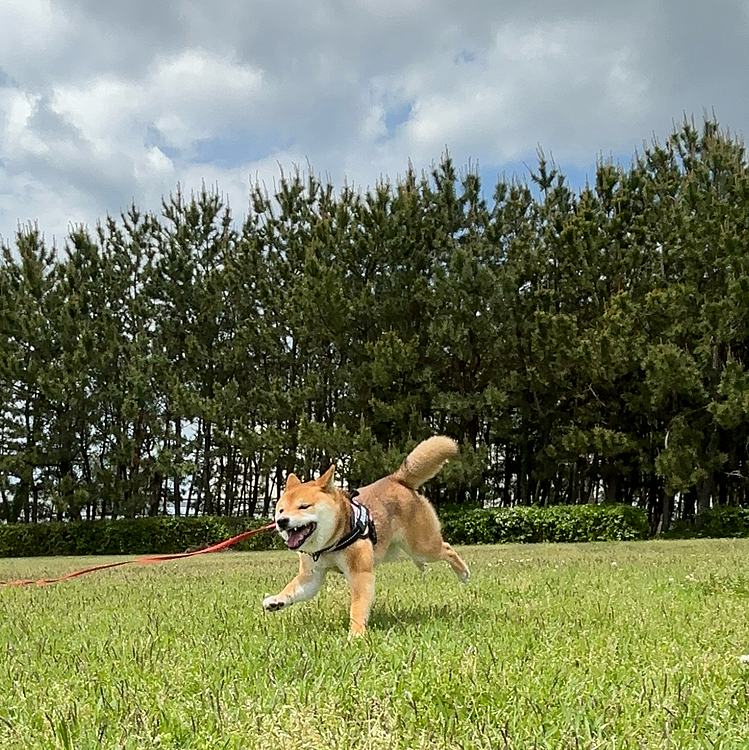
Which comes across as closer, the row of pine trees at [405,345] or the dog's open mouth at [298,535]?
the dog's open mouth at [298,535]

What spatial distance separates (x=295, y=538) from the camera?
401 centimetres

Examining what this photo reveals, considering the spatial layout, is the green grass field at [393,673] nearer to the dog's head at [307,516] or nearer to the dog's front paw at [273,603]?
the dog's front paw at [273,603]

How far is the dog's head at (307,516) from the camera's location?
4004 mm

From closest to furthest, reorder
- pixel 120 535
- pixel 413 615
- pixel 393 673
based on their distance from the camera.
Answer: pixel 393 673 → pixel 413 615 → pixel 120 535

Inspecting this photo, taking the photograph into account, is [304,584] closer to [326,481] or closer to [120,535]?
[326,481]

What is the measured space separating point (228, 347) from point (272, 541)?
222 inches

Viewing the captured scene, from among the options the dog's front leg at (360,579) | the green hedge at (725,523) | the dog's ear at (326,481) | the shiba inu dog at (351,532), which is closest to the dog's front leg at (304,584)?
the shiba inu dog at (351,532)

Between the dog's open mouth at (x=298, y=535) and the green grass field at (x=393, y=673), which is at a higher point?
the dog's open mouth at (x=298, y=535)

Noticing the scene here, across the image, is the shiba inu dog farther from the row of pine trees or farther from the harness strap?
the row of pine trees

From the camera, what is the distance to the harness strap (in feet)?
13.8

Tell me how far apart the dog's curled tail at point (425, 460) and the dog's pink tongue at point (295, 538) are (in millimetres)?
1121

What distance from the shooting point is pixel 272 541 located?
19234 millimetres

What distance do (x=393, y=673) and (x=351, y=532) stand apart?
123 centimetres

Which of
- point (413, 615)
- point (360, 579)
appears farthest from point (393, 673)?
point (413, 615)
